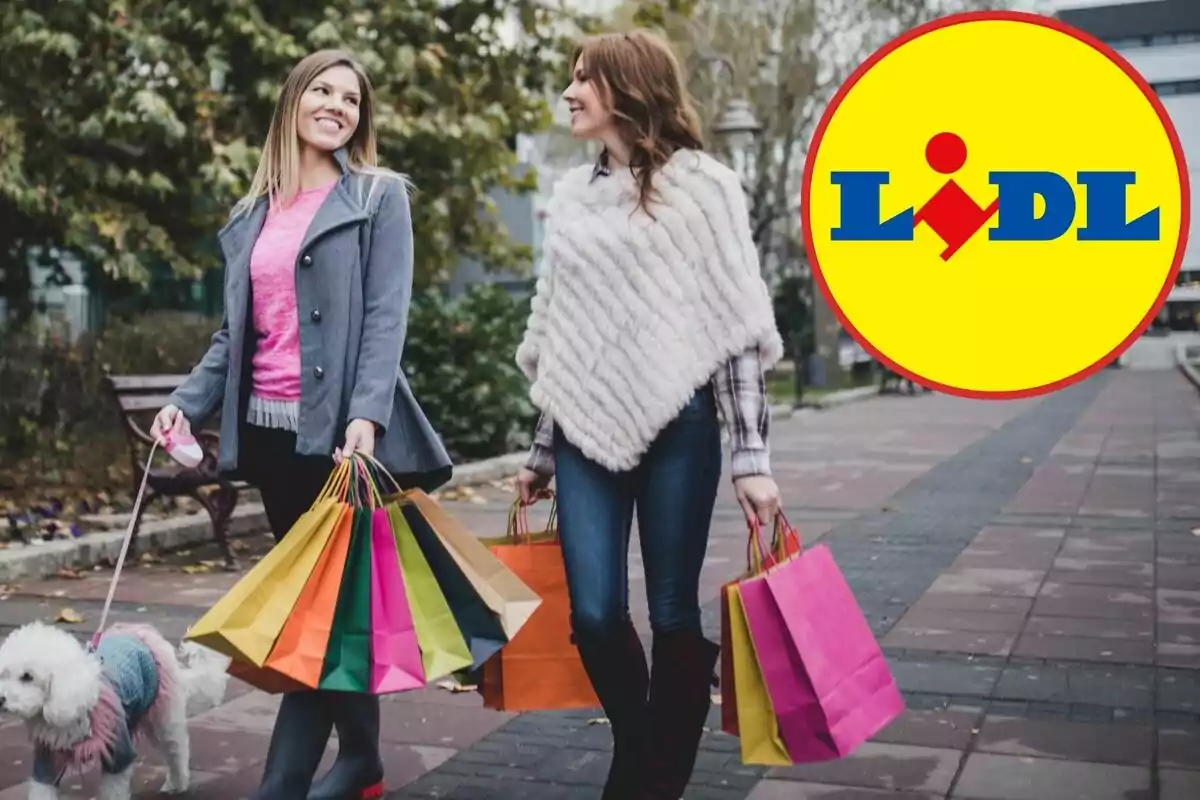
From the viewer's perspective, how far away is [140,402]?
26.3 ft

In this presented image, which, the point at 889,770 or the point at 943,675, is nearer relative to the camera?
the point at 889,770

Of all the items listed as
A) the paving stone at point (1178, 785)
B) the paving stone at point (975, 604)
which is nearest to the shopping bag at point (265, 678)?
the paving stone at point (1178, 785)

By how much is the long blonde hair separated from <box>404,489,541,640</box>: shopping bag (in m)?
0.81

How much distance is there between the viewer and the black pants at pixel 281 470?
3424 millimetres

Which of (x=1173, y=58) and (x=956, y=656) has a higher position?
(x=1173, y=58)

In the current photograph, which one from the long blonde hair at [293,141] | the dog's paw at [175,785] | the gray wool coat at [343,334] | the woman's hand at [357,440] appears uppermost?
the long blonde hair at [293,141]

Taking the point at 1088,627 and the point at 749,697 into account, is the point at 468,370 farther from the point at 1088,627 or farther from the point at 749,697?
the point at 749,697

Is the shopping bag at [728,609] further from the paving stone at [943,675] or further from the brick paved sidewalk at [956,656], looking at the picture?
the paving stone at [943,675]

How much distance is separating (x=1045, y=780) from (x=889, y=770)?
1.34 ft

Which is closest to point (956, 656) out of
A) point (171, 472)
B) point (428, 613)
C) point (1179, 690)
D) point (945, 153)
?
point (1179, 690)

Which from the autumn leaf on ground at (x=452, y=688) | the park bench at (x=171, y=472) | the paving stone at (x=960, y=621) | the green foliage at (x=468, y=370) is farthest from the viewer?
the green foliage at (x=468, y=370)

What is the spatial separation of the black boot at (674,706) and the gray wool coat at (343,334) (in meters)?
0.72

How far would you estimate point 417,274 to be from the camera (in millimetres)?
13023

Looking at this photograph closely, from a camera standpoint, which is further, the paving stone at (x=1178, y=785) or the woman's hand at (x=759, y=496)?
the paving stone at (x=1178, y=785)
